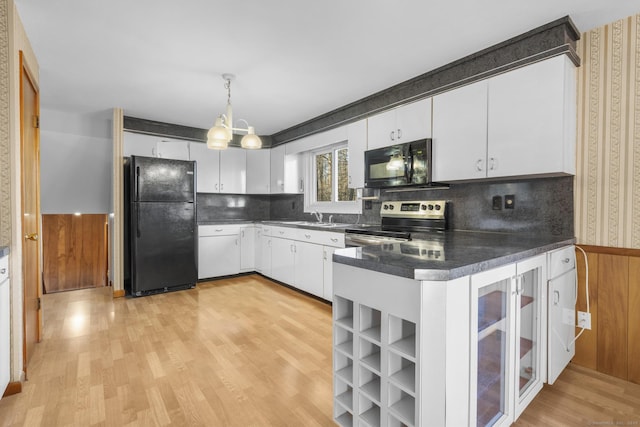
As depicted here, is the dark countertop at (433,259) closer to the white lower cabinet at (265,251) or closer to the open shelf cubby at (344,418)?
the open shelf cubby at (344,418)

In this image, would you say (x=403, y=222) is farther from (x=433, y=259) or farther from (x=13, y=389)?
(x=13, y=389)

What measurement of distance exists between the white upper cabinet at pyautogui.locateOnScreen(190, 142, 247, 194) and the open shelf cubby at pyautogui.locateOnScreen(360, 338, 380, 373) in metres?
3.99

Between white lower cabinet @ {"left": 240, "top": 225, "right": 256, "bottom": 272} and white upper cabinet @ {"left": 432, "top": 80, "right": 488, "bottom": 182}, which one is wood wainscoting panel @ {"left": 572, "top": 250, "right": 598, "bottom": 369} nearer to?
white upper cabinet @ {"left": 432, "top": 80, "right": 488, "bottom": 182}

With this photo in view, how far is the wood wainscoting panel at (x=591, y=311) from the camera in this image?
211 centimetres

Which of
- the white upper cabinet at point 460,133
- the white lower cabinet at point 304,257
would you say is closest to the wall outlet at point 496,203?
the white upper cabinet at point 460,133

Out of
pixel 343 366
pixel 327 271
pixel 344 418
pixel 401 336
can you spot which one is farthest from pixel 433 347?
pixel 327 271

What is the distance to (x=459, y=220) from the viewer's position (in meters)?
2.73

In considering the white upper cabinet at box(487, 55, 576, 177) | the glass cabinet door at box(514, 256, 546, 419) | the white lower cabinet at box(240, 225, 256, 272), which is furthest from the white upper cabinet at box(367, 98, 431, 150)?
the white lower cabinet at box(240, 225, 256, 272)

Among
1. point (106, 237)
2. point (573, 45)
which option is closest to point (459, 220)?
point (573, 45)

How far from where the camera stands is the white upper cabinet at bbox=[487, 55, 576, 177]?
1973mm

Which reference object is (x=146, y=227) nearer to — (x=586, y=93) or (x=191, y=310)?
(x=191, y=310)

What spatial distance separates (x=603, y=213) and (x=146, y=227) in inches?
173

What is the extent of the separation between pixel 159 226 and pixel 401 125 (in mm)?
3130

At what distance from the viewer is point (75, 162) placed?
170 inches
